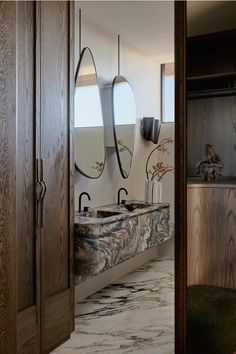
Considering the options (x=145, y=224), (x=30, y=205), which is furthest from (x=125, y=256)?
(x=30, y=205)

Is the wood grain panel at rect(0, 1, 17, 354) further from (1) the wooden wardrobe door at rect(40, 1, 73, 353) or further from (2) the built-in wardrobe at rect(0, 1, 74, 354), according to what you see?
(1) the wooden wardrobe door at rect(40, 1, 73, 353)

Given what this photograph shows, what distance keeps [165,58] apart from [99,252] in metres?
2.58

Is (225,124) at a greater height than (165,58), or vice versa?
(165,58)

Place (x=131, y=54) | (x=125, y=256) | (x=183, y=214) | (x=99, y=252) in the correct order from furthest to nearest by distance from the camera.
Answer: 1. (x=131, y=54)
2. (x=125, y=256)
3. (x=99, y=252)
4. (x=183, y=214)

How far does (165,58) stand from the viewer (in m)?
4.21

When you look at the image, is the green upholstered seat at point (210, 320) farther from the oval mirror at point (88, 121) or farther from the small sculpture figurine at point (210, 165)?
the oval mirror at point (88, 121)

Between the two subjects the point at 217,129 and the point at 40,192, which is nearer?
the point at 217,129

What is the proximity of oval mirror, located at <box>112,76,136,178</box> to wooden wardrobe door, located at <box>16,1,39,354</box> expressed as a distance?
1500 millimetres

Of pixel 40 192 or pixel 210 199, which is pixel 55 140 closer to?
pixel 40 192

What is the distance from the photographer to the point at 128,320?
2.65 meters

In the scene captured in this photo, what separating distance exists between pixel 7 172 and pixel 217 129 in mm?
1077

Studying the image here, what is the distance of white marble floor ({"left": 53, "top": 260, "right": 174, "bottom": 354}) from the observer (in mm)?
2250

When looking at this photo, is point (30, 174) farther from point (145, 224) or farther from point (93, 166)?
point (145, 224)

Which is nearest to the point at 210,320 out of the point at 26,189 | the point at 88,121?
the point at 26,189
